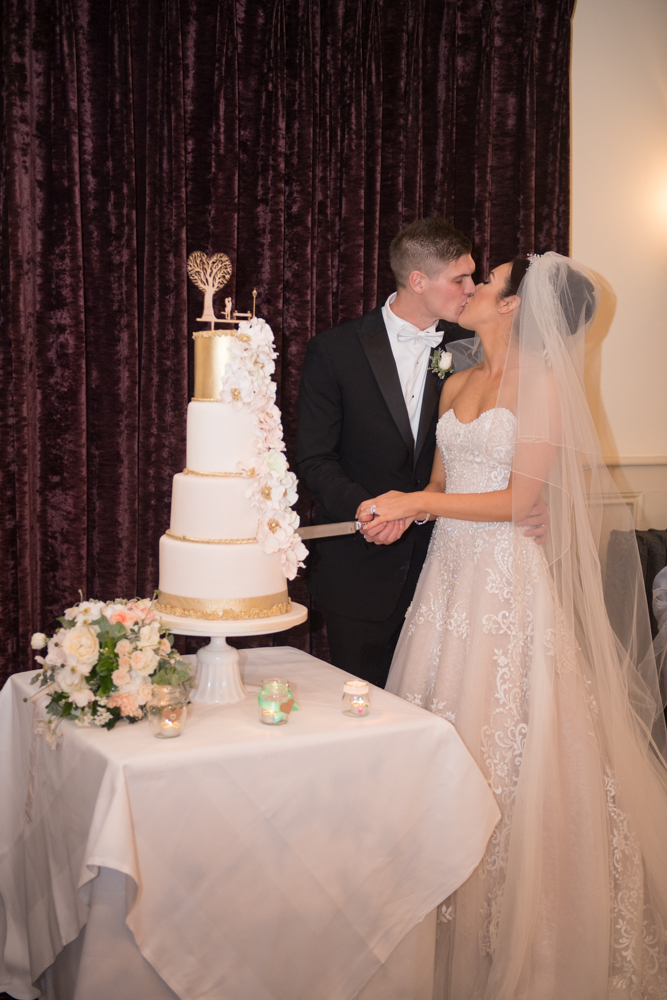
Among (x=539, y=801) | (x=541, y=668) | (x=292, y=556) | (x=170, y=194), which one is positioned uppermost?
(x=170, y=194)

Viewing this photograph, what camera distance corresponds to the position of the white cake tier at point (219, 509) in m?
1.88

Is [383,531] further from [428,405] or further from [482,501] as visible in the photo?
[428,405]

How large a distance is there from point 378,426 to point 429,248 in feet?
2.15

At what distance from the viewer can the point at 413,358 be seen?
283 centimetres

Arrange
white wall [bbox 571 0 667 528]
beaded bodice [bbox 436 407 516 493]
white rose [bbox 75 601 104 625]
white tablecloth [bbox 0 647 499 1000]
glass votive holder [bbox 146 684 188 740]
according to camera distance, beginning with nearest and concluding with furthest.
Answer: white tablecloth [bbox 0 647 499 1000] < glass votive holder [bbox 146 684 188 740] < white rose [bbox 75 601 104 625] < beaded bodice [bbox 436 407 516 493] < white wall [bbox 571 0 667 528]

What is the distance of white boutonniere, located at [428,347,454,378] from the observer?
273cm

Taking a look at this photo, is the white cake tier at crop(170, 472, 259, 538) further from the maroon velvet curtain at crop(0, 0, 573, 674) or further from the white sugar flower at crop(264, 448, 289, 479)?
the maroon velvet curtain at crop(0, 0, 573, 674)

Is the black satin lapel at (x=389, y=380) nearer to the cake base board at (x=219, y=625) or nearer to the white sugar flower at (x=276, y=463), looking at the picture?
the white sugar flower at (x=276, y=463)

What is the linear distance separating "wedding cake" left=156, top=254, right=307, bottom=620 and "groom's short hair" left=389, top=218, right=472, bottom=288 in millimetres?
1077

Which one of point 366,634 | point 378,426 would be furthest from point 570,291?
point 366,634

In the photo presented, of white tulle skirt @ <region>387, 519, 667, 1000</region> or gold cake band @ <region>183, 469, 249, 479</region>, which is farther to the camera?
white tulle skirt @ <region>387, 519, 667, 1000</region>

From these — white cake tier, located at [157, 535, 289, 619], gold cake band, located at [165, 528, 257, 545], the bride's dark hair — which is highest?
the bride's dark hair

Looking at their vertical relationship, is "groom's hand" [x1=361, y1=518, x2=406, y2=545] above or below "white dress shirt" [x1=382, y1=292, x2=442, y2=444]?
below

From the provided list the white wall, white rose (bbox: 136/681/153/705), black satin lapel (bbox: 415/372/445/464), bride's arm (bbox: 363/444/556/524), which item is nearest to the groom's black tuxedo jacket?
black satin lapel (bbox: 415/372/445/464)
